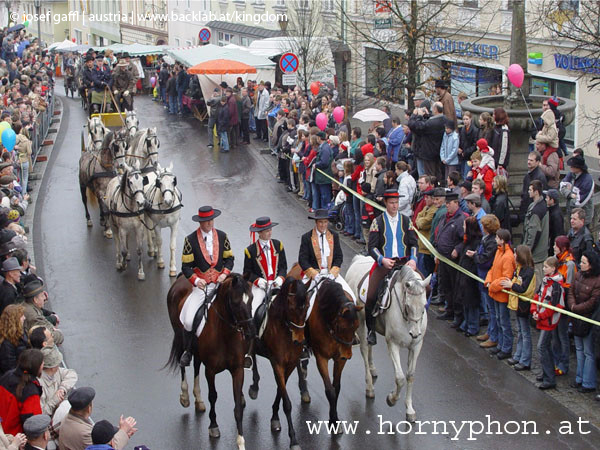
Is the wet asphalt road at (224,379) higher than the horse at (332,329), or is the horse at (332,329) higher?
the horse at (332,329)

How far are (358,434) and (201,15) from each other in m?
45.2

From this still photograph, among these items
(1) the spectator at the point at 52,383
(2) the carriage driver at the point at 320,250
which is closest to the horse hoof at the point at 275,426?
(2) the carriage driver at the point at 320,250

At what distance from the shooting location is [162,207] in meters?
17.0

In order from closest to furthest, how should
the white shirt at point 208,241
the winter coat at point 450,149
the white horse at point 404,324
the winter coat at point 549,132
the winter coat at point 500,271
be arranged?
the white horse at point 404,324 → the white shirt at point 208,241 → the winter coat at point 500,271 → the winter coat at point 549,132 → the winter coat at point 450,149

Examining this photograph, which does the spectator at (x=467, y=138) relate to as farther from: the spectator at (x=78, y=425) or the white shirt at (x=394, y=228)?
the spectator at (x=78, y=425)

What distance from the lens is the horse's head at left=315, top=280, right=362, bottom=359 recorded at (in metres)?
9.91

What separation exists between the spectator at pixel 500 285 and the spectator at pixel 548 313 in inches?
31.6

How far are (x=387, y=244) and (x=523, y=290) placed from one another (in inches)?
75.2

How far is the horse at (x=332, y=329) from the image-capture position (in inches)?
392

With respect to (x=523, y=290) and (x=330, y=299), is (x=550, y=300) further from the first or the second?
(x=330, y=299)

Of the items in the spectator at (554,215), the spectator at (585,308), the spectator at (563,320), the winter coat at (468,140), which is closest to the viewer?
the spectator at (585,308)

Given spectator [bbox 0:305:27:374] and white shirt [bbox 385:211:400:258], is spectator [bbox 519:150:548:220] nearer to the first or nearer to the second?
white shirt [bbox 385:211:400:258]

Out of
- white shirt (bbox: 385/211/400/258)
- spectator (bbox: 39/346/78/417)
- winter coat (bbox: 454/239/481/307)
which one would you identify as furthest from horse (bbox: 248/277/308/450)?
winter coat (bbox: 454/239/481/307)

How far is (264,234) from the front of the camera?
446 inches
